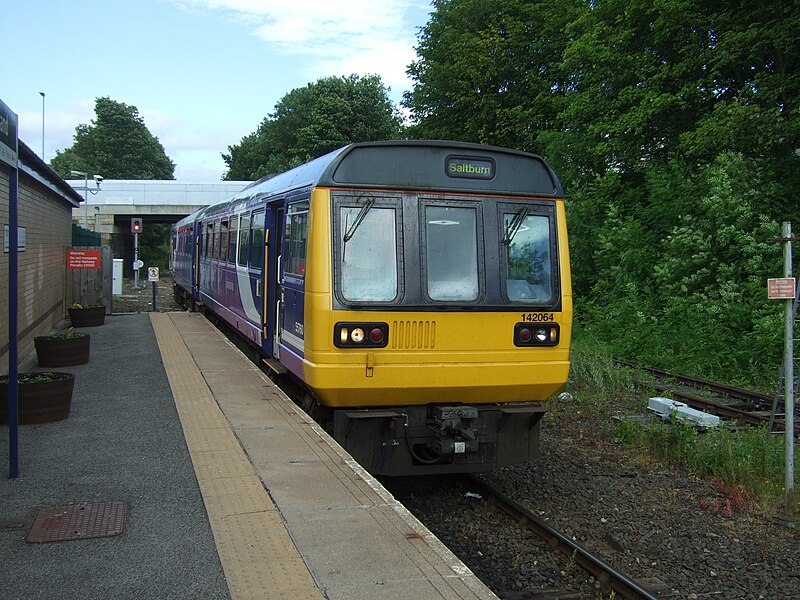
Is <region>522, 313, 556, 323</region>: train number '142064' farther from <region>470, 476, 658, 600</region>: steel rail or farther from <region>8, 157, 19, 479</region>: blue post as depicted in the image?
<region>8, 157, 19, 479</region>: blue post

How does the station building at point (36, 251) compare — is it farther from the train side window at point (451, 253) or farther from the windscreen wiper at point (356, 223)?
the train side window at point (451, 253)

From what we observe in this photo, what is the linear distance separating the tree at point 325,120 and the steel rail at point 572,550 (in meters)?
40.0

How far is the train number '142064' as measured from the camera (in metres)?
6.61

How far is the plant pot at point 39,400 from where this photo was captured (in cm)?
727

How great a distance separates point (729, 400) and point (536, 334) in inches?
221

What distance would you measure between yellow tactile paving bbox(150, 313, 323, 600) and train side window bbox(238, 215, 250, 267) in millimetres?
3153

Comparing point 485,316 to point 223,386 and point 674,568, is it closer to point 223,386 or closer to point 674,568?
point 674,568

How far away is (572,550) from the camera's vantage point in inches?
218

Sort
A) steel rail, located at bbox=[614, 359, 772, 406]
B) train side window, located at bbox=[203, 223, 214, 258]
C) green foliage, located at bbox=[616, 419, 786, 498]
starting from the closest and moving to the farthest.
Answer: green foliage, located at bbox=[616, 419, 786, 498] → steel rail, located at bbox=[614, 359, 772, 406] → train side window, located at bbox=[203, 223, 214, 258]

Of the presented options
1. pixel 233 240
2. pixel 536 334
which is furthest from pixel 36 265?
pixel 536 334

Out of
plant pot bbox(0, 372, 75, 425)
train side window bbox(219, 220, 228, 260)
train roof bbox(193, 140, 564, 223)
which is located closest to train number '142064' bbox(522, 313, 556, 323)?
train roof bbox(193, 140, 564, 223)

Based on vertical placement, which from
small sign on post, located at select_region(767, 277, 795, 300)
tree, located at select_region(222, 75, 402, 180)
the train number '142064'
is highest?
tree, located at select_region(222, 75, 402, 180)

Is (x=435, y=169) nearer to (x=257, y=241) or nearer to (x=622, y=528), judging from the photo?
(x=622, y=528)

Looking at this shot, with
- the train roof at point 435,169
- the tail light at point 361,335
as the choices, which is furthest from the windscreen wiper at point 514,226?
the tail light at point 361,335
